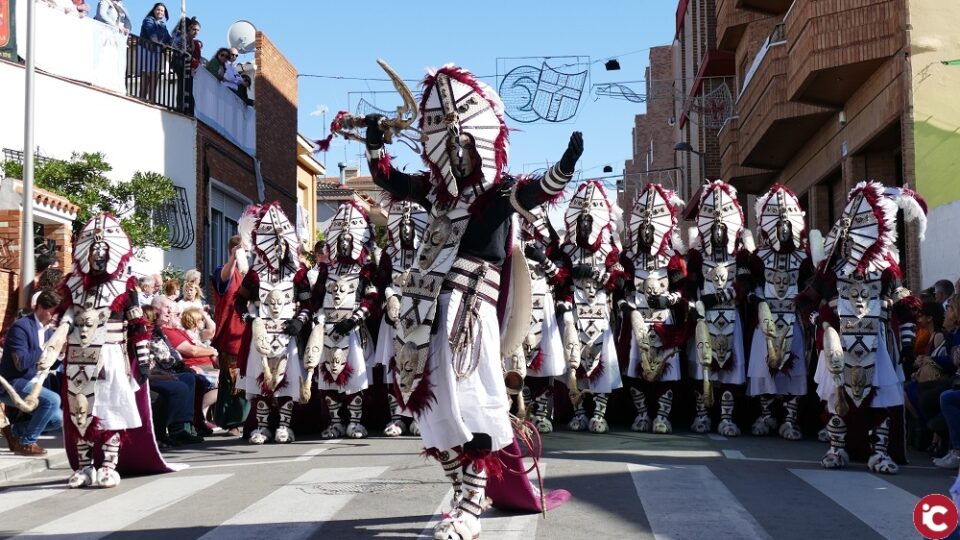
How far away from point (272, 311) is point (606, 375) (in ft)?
11.5

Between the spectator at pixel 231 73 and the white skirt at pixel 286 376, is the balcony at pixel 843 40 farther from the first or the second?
the spectator at pixel 231 73

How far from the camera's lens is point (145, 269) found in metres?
20.6

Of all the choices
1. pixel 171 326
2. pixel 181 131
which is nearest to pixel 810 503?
pixel 171 326

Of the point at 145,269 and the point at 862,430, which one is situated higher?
the point at 145,269

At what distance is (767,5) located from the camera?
27516 mm

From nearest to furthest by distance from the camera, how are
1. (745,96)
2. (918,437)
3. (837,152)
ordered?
(918,437) < (837,152) < (745,96)

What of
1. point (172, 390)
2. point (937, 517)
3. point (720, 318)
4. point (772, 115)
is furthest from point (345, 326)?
point (772, 115)

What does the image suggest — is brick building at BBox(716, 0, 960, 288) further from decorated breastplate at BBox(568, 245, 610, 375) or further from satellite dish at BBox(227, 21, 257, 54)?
satellite dish at BBox(227, 21, 257, 54)

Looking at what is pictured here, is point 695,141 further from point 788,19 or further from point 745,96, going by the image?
point 788,19

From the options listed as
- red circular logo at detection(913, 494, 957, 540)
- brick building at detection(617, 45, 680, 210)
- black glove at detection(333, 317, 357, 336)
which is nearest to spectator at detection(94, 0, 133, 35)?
black glove at detection(333, 317, 357, 336)

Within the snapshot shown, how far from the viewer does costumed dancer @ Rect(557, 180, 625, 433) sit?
12.2 meters

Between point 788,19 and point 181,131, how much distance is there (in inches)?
472

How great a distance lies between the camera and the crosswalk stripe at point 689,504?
21.0 ft

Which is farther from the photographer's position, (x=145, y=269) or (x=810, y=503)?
(x=145, y=269)
